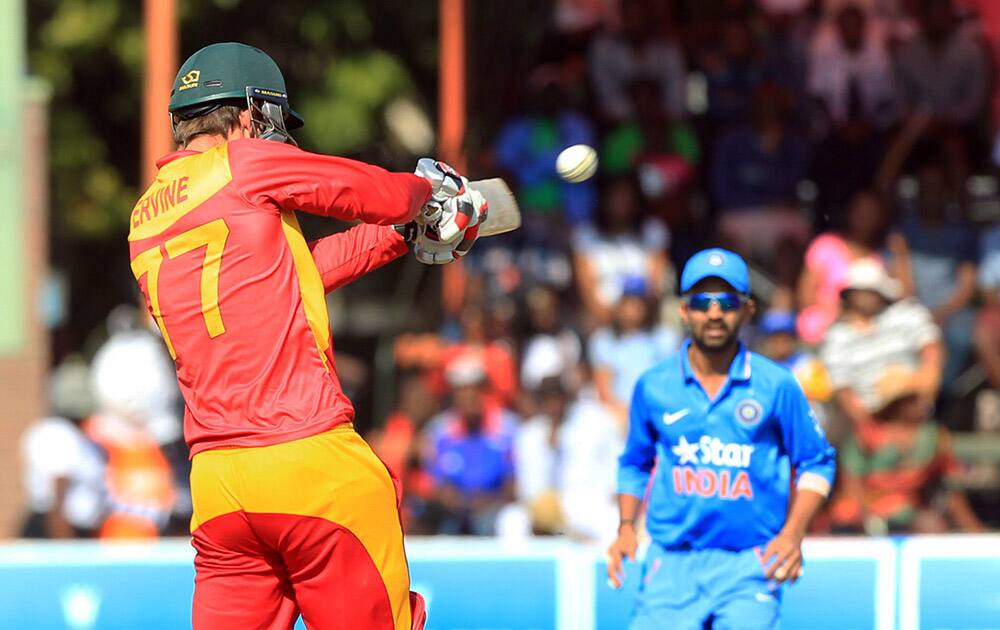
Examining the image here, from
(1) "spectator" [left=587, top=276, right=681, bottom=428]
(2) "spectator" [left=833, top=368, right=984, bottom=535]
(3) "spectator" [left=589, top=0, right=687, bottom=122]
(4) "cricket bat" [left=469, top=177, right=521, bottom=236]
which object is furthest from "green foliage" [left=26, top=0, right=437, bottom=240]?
(4) "cricket bat" [left=469, top=177, right=521, bottom=236]

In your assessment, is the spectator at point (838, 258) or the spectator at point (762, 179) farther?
the spectator at point (762, 179)

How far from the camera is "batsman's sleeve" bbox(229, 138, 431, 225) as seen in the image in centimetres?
399

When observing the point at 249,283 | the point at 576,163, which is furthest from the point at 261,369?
the point at 576,163

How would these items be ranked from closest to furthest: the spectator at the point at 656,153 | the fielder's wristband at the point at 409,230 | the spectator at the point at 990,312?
1. the fielder's wristband at the point at 409,230
2. the spectator at the point at 990,312
3. the spectator at the point at 656,153

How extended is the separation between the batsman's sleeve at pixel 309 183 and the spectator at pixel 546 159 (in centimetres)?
697

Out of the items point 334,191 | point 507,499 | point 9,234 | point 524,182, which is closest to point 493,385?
point 507,499

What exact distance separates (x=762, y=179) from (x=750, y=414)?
5.46m

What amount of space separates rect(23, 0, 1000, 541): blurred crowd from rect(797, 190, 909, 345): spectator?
2cm

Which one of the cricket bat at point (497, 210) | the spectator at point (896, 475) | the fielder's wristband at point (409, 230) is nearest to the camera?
the fielder's wristband at point (409, 230)

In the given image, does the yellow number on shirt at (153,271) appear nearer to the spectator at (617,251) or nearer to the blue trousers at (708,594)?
the blue trousers at (708,594)

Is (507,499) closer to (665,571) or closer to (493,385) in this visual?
(493,385)

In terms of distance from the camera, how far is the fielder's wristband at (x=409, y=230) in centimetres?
451

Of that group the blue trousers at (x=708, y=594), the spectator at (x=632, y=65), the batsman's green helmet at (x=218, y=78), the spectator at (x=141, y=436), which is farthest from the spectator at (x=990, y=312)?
the batsman's green helmet at (x=218, y=78)

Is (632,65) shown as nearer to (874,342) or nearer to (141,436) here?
(874,342)
